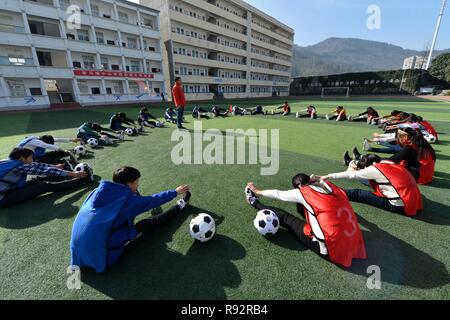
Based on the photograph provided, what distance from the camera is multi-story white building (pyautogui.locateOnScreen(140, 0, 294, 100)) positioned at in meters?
34.8

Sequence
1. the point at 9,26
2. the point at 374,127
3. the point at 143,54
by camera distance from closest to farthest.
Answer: the point at 374,127, the point at 9,26, the point at 143,54

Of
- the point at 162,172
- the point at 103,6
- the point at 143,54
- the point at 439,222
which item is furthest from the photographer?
the point at 143,54

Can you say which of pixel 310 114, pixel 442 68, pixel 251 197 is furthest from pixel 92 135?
pixel 442 68

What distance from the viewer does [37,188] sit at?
404cm

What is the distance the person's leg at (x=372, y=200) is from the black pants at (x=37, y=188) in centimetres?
563

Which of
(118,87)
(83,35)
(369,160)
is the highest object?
(83,35)

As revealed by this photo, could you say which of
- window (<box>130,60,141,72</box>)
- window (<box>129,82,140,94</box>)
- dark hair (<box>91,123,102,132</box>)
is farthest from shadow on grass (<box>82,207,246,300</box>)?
window (<box>130,60,141,72</box>)

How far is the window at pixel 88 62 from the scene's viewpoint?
2627 cm

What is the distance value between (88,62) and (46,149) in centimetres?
2765

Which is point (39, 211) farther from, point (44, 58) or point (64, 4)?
point (64, 4)

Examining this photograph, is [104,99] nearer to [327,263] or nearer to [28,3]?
[28,3]
